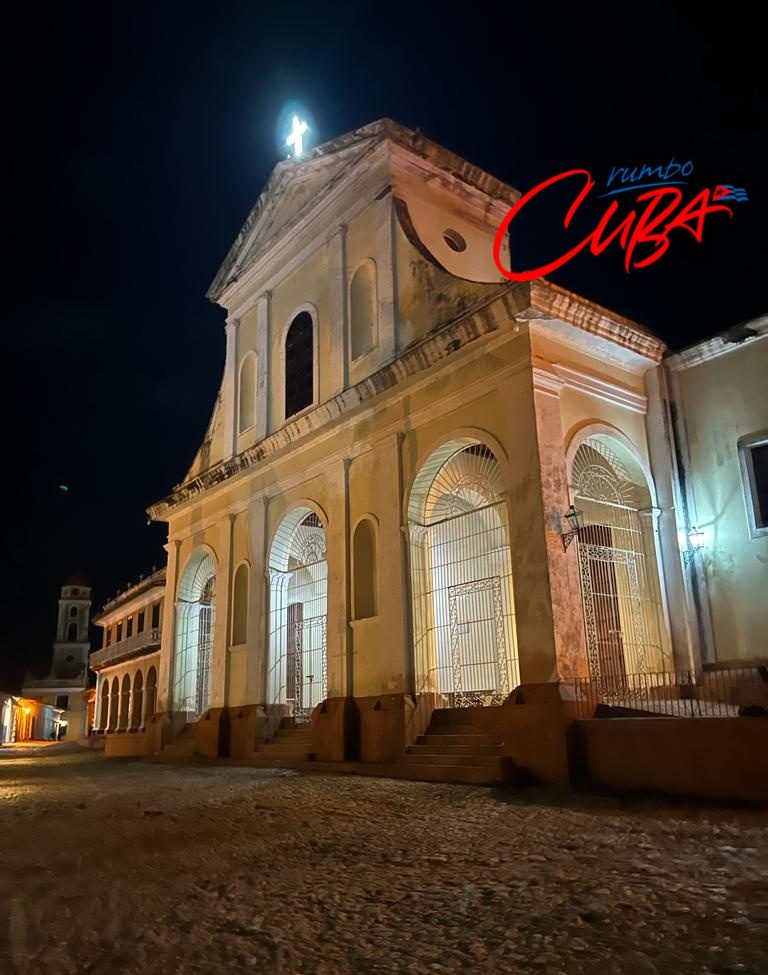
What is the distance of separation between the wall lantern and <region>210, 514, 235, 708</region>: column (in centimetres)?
924

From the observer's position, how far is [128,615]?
3372cm

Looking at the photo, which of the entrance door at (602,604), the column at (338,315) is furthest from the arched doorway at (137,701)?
the entrance door at (602,604)

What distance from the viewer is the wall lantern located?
37.0ft

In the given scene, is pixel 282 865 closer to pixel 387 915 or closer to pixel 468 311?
pixel 387 915

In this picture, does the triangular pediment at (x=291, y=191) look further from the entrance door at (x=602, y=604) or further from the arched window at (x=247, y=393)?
the entrance door at (x=602, y=604)

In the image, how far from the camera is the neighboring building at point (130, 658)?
94.3 feet

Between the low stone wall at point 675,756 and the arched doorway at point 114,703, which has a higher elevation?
the arched doorway at point 114,703

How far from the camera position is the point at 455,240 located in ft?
50.3

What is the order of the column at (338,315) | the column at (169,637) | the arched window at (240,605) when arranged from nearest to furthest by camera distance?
the column at (338,315) → the arched window at (240,605) → the column at (169,637)

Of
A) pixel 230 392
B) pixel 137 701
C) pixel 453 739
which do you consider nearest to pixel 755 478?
pixel 453 739

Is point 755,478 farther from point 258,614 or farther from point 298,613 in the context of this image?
point 298,613

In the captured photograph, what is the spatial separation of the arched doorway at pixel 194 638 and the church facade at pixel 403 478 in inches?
2.1

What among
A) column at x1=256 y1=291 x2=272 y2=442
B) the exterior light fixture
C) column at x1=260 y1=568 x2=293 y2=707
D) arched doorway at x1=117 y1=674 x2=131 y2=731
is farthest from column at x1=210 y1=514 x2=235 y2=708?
arched doorway at x1=117 y1=674 x2=131 y2=731

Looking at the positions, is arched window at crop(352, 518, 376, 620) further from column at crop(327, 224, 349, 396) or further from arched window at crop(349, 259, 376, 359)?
arched window at crop(349, 259, 376, 359)
